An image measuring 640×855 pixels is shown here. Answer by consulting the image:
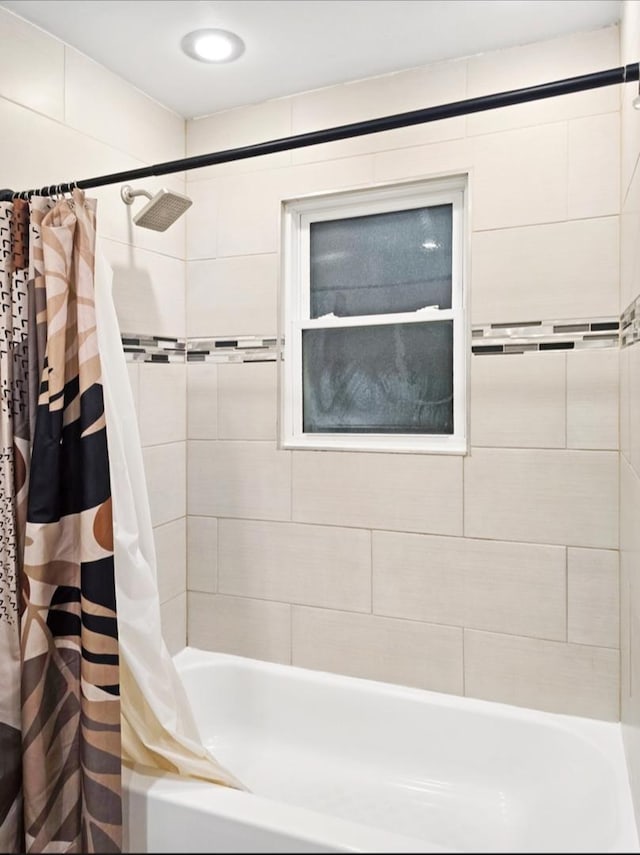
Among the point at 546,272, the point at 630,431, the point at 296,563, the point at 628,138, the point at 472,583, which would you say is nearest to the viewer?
the point at 630,431

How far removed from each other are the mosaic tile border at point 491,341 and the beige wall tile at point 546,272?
0.03 m

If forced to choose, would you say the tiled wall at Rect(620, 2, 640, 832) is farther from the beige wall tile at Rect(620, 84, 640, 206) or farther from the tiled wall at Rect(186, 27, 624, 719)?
the tiled wall at Rect(186, 27, 624, 719)

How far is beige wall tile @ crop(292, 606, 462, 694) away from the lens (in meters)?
2.19

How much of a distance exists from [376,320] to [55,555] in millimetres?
1299

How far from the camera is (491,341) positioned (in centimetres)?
209

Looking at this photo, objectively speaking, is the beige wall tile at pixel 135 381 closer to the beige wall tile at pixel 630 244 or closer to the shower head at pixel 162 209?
the shower head at pixel 162 209

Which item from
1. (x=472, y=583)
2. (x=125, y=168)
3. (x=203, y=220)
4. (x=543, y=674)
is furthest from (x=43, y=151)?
(x=543, y=674)

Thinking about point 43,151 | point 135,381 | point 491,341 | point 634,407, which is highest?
point 43,151

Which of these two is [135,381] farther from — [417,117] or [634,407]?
[634,407]

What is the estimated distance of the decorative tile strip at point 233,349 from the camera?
7.91ft

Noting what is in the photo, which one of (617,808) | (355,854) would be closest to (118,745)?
(355,854)

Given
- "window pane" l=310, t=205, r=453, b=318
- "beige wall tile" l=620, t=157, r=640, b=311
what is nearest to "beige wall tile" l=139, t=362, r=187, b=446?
Result: "window pane" l=310, t=205, r=453, b=318

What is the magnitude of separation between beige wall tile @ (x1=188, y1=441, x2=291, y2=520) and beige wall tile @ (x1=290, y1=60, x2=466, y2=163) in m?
1.08

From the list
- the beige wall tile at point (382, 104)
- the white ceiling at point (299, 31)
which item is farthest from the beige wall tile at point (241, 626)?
the white ceiling at point (299, 31)
